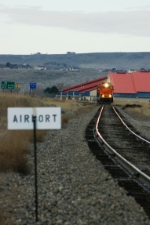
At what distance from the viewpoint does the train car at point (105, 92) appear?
70688 millimetres

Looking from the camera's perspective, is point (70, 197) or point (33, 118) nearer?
point (33, 118)

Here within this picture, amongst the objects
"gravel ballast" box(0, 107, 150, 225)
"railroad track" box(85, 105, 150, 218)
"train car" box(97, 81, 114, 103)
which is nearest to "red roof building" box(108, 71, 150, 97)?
"train car" box(97, 81, 114, 103)

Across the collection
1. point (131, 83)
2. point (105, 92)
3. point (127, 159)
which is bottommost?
point (127, 159)

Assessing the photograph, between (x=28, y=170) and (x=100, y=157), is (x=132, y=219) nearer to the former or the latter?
(x=28, y=170)

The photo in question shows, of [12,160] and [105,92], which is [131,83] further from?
[12,160]

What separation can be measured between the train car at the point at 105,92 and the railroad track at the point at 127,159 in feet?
136

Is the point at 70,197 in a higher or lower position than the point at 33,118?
lower

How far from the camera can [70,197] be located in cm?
1123

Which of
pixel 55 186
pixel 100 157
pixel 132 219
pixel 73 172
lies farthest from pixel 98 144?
pixel 132 219

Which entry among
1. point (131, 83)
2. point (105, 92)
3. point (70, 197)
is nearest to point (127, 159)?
point (70, 197)

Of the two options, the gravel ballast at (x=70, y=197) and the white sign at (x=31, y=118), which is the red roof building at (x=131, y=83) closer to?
the gravel ballast at (x=70, y=197)

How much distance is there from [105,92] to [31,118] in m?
61.5

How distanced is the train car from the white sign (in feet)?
199

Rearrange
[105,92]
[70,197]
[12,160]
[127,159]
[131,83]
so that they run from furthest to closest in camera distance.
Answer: [131,83] < [105,92] < [127,159] < [12,160] < [70,197]
